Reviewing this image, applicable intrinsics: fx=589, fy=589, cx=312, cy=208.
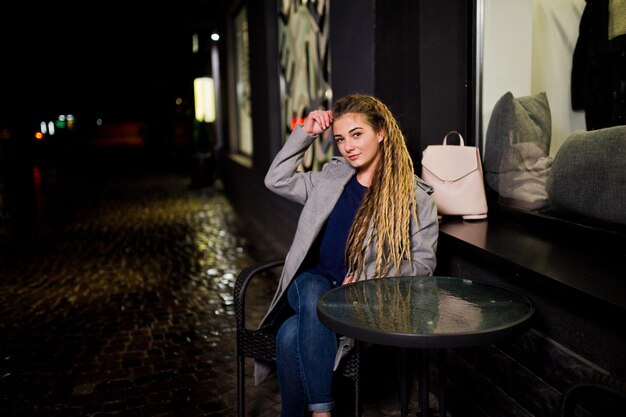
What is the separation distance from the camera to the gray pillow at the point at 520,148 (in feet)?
11.6

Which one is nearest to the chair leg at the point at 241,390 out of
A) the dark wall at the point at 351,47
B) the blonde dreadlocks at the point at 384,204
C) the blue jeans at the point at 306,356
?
the blue jeans at the point at 306,356

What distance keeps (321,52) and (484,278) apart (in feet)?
12.1

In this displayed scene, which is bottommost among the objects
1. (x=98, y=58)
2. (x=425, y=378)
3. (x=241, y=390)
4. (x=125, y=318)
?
(x=125, y=318)

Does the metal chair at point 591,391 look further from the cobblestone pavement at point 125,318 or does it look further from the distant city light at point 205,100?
the distant city light at point 205,100

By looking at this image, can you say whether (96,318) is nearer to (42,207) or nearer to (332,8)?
(332,8)

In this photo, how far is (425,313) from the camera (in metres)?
2.15

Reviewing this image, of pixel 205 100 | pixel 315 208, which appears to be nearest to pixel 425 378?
pixel 315 208

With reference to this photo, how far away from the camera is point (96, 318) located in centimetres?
507

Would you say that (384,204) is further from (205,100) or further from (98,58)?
(98,58)

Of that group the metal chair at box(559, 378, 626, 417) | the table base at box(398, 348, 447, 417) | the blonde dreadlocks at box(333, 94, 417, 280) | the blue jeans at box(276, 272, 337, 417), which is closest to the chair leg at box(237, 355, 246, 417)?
the blue jeans at box(276, 272, 337, 417)

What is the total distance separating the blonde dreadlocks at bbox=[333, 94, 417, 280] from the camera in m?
2.82

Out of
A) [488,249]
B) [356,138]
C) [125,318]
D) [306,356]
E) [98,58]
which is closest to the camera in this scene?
[306,356]

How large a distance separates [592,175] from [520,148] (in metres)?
0.77

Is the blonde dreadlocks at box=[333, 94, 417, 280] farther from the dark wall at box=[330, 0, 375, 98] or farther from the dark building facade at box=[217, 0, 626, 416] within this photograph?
the dark wall at box=[330, 0, 375, 98]
